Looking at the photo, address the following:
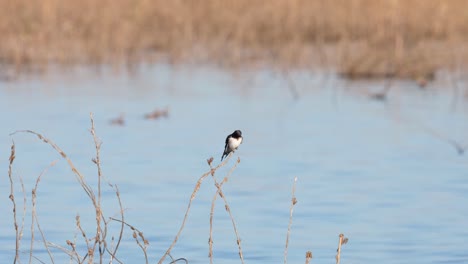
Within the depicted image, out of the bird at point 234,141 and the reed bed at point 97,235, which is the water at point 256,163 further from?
the bird at point 234,141

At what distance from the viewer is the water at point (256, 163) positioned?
7.11m

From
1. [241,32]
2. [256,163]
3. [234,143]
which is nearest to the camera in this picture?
[234,143]

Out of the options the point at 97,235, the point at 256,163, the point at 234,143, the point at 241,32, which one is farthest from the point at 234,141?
the point at 241,32

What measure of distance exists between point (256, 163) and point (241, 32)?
29.4 ft

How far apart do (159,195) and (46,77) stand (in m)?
8.46

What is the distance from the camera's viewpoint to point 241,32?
1898 centimetres

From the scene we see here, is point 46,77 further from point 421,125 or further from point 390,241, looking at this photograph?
point 390,241

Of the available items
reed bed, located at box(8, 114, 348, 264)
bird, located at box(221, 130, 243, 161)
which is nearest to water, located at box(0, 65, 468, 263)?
reed bed, located at box(8, 114, 348, 264)

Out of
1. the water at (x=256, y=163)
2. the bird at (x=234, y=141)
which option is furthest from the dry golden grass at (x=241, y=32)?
the bird at (x=234, y=141)

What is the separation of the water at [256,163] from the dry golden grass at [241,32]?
1.03m

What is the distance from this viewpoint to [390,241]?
23.2 feet

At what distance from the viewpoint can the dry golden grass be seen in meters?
17.9

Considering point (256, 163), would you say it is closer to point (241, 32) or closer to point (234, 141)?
point (234, 141)

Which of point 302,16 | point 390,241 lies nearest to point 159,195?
point 390,241
